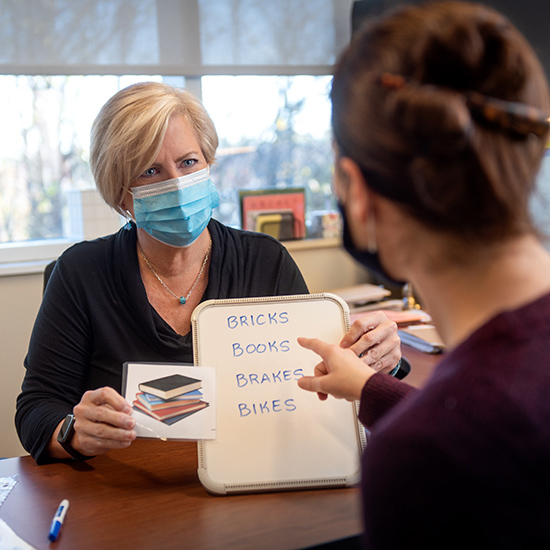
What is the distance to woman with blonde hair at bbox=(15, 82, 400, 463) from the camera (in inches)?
53.8

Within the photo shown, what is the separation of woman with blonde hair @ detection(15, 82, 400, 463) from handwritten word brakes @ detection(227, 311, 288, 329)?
328 mm

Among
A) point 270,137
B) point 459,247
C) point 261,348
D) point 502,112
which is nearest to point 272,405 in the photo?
point 261,348

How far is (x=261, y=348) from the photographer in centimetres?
110

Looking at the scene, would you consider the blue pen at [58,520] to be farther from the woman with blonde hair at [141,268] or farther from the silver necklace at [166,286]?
the silver necklace at [166,286]

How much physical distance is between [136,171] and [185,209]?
0.15 meters

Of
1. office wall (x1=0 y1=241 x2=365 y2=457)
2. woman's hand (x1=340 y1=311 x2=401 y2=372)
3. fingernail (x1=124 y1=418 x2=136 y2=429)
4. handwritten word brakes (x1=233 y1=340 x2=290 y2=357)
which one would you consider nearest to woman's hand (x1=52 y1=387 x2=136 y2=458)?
fingernail (x1=124 y1=418 x2=136 y2=429)

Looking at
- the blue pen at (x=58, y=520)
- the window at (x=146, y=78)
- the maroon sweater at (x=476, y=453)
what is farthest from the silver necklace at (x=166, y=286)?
the window at (x=146, y=78)

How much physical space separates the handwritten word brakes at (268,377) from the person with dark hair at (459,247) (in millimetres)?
459

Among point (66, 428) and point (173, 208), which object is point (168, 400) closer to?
point (66, 428)

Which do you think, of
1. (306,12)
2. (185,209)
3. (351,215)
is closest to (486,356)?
(351,215)

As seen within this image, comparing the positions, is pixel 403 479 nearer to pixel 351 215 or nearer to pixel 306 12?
pixel 351 215

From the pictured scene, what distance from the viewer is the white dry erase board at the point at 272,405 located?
981mm

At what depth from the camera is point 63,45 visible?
101 inches

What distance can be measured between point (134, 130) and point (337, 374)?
0.81 metres
